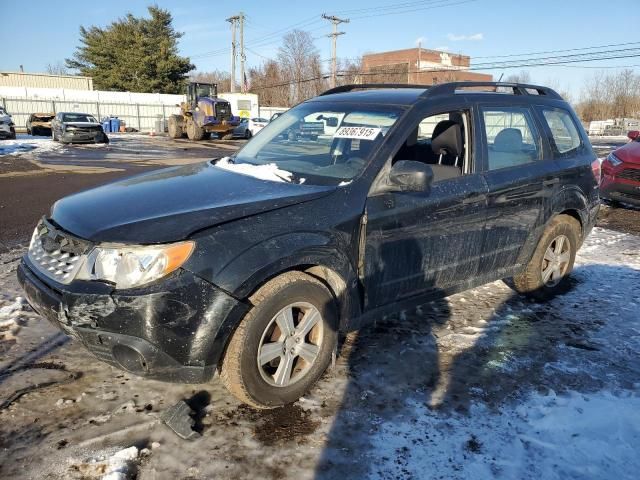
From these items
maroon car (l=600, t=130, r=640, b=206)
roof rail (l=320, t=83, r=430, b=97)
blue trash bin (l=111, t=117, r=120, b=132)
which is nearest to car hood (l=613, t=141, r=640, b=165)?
maroon car (l=600, t=130, r=640, b=206)

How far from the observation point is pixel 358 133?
351 cm

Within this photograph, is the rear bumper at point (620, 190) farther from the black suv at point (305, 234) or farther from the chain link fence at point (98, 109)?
the chain link fence at point (98, 109)

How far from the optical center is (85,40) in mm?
58938

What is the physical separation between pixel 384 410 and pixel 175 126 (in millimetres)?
31380

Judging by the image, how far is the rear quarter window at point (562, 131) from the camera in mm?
4539

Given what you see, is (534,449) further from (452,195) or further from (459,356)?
(452,195)

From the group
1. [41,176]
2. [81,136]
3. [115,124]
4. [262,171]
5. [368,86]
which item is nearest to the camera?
[262,171]

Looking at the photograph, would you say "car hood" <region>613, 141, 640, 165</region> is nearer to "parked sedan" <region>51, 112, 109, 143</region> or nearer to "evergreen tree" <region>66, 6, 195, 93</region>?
"parked sedan" <region>51, 112, 109, 143</region>

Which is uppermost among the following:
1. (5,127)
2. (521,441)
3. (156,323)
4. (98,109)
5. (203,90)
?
(203,90)

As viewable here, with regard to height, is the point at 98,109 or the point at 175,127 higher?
the point at 98,109

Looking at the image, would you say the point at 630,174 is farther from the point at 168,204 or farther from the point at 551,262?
the point at 168,204

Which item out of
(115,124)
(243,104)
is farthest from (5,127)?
(243,104)

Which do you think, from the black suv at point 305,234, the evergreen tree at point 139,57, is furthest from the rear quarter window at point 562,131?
the evergreen tree at point 139,57

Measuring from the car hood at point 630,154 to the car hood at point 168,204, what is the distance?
7.80m
